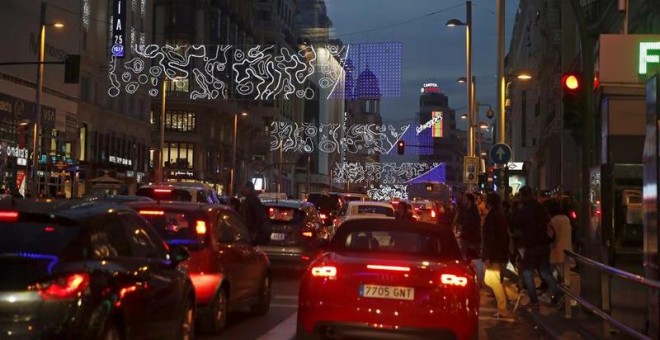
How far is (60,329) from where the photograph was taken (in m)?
6.19

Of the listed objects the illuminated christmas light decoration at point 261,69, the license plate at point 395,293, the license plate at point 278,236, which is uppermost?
the illuminated christmas light decoration at point 261,69

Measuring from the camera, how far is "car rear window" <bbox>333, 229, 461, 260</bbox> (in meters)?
9.63

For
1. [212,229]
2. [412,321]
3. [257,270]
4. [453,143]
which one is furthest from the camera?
[453,143]

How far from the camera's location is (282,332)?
11.5 meters

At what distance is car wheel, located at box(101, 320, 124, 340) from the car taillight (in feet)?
1.46

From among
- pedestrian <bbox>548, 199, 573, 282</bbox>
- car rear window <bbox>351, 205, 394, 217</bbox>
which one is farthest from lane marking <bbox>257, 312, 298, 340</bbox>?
car rear window <bbox>351, 205, 394, 217</bbox>

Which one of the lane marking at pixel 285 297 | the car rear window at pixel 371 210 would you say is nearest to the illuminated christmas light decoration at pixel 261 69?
the car rear window at pixel 371 210

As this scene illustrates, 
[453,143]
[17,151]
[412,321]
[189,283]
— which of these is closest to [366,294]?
[412,321]

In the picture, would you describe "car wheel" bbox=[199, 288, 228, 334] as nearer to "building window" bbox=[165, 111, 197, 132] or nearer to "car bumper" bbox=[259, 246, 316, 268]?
"car bumper" bbox=[259, 246, 316, 268]

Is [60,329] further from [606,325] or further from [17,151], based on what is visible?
[17,151]

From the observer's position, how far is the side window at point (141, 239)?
789cm

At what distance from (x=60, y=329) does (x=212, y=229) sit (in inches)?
196

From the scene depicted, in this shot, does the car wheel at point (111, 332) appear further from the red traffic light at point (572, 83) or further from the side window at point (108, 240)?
the red traffic light at point (572, 83)

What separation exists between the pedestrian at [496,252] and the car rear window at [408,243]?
152 inches
